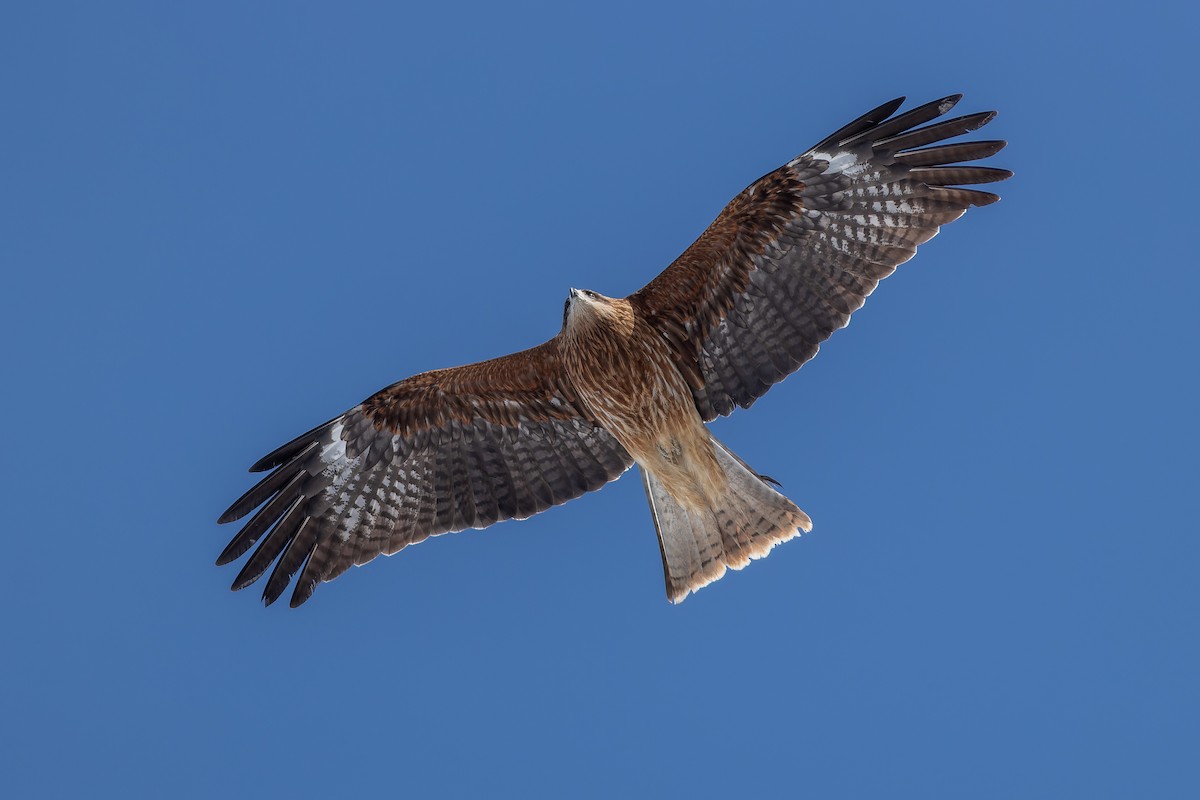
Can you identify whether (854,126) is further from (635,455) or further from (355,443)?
(355,443)

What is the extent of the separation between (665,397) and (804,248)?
1.57 m

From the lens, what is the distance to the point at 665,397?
10.8 meters

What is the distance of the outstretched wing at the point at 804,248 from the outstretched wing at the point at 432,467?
1.20m

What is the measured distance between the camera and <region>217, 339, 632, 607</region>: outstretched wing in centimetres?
1126

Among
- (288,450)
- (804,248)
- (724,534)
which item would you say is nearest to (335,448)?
(288,450)

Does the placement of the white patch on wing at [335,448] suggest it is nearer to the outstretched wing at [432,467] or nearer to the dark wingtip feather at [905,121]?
the outstretched wing at [432,467]

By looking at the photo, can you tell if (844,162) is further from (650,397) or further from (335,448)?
(335,448)

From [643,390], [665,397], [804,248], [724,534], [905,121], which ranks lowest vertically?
[724,534]

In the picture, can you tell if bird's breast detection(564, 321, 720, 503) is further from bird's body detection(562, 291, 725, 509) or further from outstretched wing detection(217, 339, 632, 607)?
outstretched wing detection(217, 339, 632, 607)

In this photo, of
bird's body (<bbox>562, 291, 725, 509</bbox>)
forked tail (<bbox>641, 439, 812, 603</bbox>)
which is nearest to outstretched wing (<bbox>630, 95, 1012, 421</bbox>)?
bird's body (<bbox>562, 291, 725, 509</bbox>)

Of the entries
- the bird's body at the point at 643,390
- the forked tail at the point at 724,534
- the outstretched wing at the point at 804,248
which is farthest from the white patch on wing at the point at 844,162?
the forked tail at the point at 724,534

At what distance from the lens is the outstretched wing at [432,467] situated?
11258 mm

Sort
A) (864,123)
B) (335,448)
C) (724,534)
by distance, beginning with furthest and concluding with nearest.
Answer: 1. (335,448)
2. (724,534)
3. (864,123)

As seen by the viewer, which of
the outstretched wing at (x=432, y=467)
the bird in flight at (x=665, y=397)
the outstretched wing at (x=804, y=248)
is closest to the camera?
the outstretched wing at (x=804, y=248)
